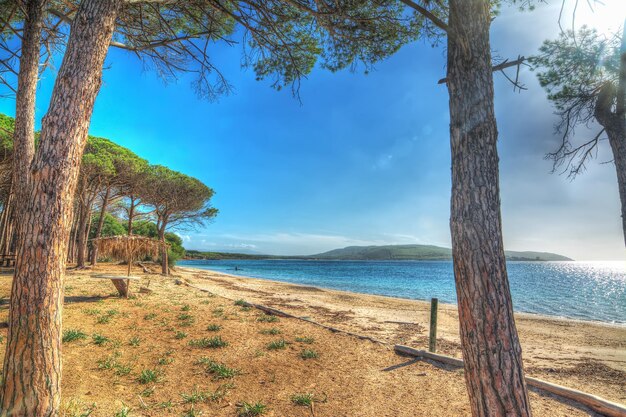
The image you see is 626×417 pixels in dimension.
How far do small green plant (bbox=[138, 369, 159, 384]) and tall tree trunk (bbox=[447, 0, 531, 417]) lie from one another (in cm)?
396

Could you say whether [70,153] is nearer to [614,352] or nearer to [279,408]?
[279,408]

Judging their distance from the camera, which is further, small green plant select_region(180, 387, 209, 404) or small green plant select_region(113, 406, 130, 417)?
small green plant select_region(180, 387, 209, 404)

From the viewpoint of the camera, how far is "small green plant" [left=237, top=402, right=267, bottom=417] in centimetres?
352

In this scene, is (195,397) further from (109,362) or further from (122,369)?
(109,362)

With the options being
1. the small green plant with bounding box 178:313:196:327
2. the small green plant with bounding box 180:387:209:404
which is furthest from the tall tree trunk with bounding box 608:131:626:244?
the small green plant with bounding box 178:313:196:327

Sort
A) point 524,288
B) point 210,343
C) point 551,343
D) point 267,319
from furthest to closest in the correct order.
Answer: point 524,288, point 551,343, point 267,319, point 210,343

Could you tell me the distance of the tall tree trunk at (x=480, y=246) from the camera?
2320 millimetres

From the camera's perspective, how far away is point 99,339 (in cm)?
551

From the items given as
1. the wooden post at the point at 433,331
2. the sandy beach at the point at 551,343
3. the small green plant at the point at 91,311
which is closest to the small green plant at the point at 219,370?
the wooden post at the point at 433,331

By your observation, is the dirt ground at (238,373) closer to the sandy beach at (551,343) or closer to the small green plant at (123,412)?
the small green plant at (123,412)

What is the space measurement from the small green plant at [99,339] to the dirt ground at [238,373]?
16mm

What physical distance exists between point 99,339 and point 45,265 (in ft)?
11.7

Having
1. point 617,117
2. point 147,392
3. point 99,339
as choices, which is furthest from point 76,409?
point 617,117

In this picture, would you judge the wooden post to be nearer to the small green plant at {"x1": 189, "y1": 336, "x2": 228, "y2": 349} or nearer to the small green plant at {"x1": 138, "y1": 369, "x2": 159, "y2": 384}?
the small green plant at {"x1": 189, "y1": 336, "x2": 228, "y2": 349}
